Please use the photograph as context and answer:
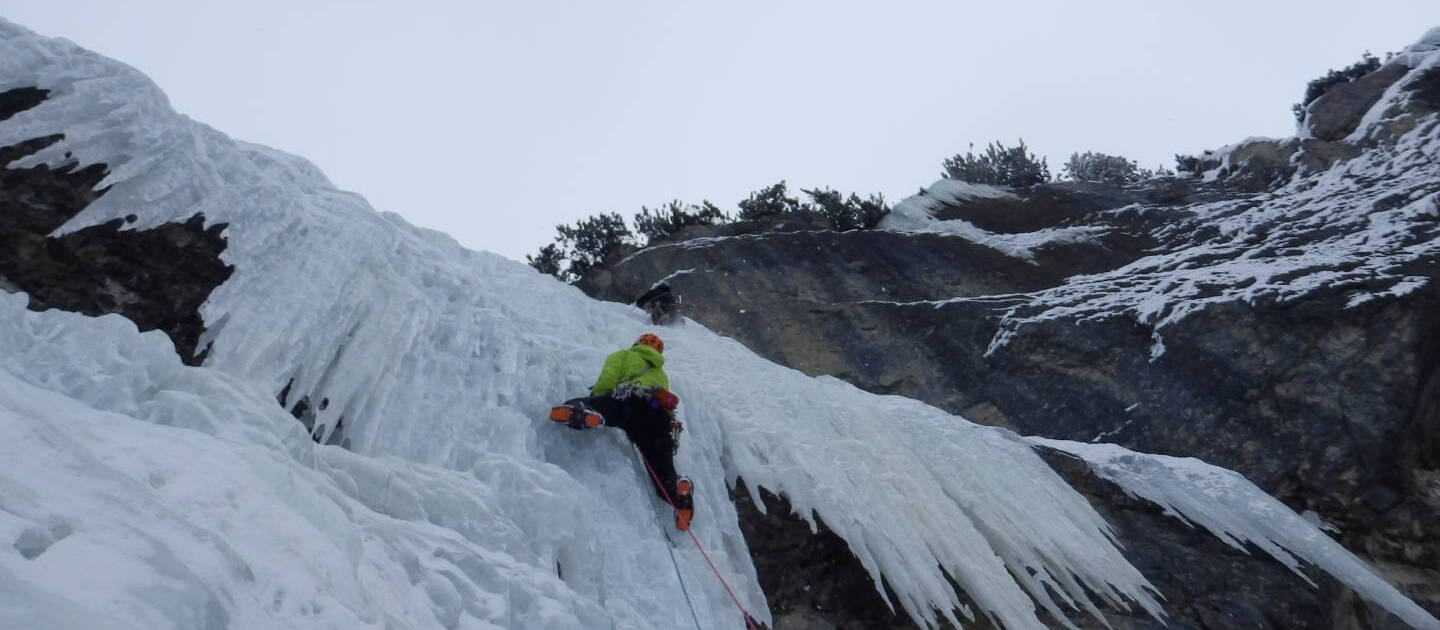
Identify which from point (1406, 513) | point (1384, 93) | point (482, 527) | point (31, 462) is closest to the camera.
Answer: point (31, 462)

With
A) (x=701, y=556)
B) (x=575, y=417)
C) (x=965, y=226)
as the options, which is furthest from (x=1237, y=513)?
(x=965, y=226)

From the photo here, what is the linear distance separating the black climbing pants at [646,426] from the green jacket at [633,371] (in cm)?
19

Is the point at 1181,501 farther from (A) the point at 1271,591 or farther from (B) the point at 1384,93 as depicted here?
(B) the point at 1384,93

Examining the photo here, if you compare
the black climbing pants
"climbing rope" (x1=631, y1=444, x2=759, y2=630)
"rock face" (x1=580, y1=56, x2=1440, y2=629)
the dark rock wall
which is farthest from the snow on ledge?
"climbing rope" (x1=631, y1=444, x2=759, y2=630)

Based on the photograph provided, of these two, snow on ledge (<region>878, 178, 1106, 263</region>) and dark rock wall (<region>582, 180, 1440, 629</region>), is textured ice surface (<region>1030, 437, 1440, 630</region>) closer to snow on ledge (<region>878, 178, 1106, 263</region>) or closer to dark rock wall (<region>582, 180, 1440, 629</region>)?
dark rock wall (<region>582, 180, 1440, 629</region>)

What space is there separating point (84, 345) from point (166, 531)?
2.24 metres

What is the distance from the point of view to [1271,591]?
22.9 feet

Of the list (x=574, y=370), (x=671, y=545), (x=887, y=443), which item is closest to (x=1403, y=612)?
(x=887, y=443)

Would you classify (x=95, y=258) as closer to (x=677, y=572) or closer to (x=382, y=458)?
(x=382, y=458)

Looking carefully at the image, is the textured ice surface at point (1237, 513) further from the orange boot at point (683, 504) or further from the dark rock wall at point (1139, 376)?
the orange boot at point (683, 504)

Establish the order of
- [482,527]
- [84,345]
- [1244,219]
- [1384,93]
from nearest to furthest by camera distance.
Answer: [84,345], [482,527], [1244,219], [1384,93]

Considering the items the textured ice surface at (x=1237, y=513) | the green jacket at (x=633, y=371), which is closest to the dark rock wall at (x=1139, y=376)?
the textured ice surface at (x=1237, y=513)

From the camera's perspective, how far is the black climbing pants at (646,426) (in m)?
5.93

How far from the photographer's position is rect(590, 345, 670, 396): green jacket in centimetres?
645
